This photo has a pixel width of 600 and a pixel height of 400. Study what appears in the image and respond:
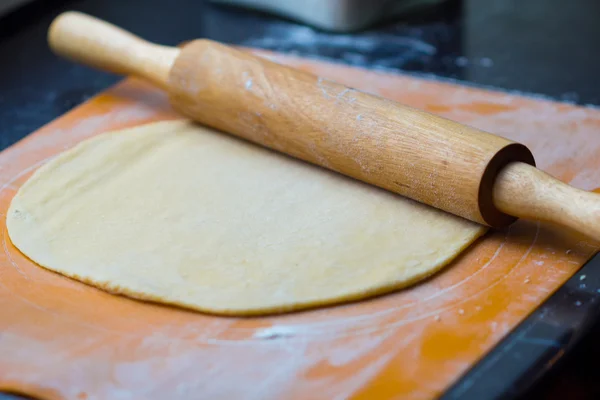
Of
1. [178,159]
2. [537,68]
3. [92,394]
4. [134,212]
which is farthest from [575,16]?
[92,394]

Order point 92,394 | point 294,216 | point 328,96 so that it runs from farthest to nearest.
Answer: point 328,96 < point 294,216 < point 92,394

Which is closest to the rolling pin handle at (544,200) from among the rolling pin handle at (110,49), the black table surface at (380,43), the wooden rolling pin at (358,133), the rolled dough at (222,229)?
the wooden rolling pin at (358,133)

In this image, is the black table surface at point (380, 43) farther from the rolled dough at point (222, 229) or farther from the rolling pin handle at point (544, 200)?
the rolling pin handle at point (544, 200)

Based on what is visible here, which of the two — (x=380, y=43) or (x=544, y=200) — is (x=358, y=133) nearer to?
(x=544, y=200)

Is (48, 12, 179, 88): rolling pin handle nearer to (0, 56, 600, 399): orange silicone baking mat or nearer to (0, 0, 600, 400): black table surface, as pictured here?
(0, 0, 600, 400): black table surface

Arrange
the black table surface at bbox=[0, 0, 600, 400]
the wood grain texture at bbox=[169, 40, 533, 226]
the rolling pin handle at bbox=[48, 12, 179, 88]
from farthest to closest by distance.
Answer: the black table surface at bbox=[0, 0, 600, 400], the rolling pin handle at bbox=[48, 12, 179, 88], the wood grain texture at bbox=[169, 40, 533, 226]

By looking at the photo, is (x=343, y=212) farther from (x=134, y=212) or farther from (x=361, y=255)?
(x=134, y=212)

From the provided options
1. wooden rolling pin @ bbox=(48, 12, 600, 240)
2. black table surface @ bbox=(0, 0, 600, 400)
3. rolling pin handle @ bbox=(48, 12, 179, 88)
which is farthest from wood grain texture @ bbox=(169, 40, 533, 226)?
black table surface @ bbox=(0, 0, 600, 400)
